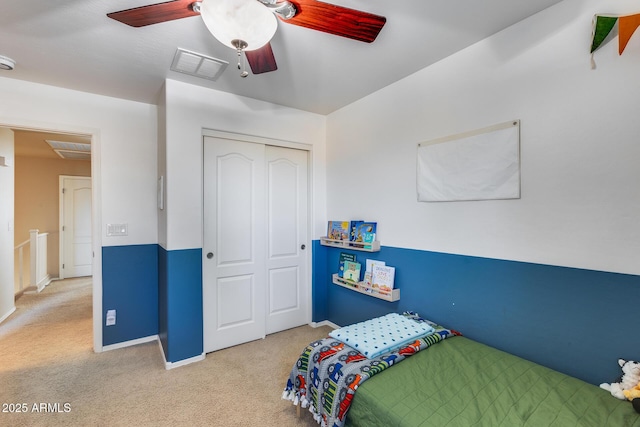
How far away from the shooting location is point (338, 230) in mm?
3092

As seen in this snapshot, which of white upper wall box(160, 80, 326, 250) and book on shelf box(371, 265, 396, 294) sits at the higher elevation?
white upper wall box(160, 80, 326, 250)

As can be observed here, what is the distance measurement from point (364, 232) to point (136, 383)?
7.35 ft

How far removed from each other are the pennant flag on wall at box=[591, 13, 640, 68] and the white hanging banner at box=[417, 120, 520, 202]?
19.3 inches

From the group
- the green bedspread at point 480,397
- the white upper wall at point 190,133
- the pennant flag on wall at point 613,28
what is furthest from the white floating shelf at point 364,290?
the pennant flag on wall at point 613,28

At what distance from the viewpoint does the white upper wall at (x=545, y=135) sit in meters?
1.40

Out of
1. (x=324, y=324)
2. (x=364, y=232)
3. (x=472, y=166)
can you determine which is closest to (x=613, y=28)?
(x=472, y=166)

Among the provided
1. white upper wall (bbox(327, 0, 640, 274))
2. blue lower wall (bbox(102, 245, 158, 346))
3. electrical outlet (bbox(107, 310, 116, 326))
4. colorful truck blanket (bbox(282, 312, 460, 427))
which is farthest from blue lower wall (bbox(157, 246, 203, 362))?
white upper wall (bbox(327, 0, 640, 274))

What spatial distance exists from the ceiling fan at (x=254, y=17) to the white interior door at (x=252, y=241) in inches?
55.2

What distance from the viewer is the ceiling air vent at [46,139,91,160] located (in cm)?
430

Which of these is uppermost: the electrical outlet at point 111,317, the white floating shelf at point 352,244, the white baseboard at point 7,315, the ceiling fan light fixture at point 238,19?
the ceiling fan light fixture at point 238,19

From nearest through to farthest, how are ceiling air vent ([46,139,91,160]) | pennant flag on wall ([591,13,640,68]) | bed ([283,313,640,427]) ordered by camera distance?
bed ([283,313,640,427]), pennant flag on wall ([591,13,640,68]), ceiling air vent ([46,139,91,160])

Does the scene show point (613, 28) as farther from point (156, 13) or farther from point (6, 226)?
point (6, 226)

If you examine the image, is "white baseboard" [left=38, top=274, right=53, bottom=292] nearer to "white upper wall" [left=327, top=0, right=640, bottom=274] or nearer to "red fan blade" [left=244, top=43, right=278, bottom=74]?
"red fan blade" [left=244, top=43, right=278, bottom=74]

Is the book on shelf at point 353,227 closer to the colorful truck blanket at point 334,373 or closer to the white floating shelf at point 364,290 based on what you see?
the white floating shelf at point 364,290
